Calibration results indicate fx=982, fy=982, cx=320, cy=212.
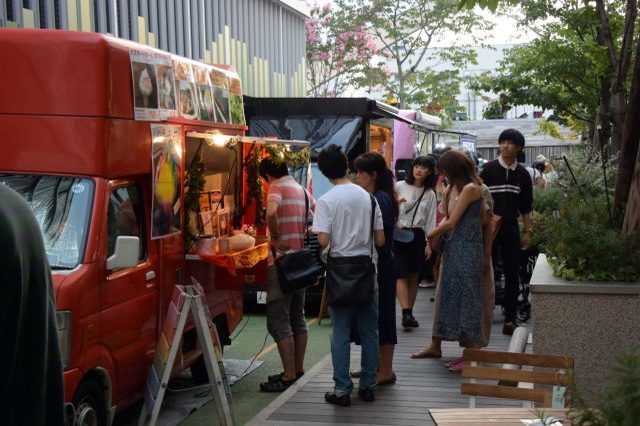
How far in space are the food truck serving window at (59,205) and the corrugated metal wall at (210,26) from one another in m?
4.61

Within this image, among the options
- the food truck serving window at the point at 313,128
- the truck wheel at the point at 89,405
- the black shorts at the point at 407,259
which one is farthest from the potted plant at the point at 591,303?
the food truck serving window at the point at 313,128

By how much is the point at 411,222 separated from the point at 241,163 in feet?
8.32

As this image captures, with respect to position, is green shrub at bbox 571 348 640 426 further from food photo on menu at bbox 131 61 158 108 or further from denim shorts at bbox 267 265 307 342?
denim shorts at bbox 267 265 307 342

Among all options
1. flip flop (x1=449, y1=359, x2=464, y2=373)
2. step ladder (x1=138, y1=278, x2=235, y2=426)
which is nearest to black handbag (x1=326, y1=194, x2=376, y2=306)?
step ladder (x1=138, y1=278, x2=235, y2=426)

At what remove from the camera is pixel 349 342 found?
25.3ft

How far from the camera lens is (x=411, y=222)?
1147 cm

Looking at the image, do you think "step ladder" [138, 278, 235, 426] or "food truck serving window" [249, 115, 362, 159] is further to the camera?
"food truck serving window" [249, 115, 362, 159]

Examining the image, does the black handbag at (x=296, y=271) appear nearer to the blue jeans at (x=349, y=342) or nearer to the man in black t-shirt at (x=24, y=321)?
the blue jeans at (x=349, y=342)

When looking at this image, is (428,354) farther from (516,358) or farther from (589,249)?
(516,358)

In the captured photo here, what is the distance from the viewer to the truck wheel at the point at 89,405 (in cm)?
613

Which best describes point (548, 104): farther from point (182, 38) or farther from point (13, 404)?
point (13, 404)

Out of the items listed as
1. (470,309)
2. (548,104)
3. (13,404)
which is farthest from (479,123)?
(13,404)

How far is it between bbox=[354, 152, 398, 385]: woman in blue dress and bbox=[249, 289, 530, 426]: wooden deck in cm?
47

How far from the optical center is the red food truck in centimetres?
630
